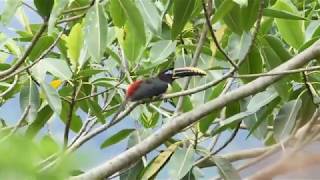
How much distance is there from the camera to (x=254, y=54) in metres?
1.10

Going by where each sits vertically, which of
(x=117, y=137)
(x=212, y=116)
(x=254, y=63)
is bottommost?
(x=117, y=137)

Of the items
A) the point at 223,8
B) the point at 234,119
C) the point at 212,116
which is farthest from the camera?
the point at 212,116

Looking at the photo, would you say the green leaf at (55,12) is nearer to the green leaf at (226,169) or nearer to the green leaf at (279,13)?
the green leaf at (279,13)

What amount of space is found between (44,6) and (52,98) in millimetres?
219

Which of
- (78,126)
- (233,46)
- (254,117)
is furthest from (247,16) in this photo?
(78,126)

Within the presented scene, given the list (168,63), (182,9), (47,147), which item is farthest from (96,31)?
(47,147)

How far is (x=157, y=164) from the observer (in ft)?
3.71

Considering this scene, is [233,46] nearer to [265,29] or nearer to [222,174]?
[265,29]

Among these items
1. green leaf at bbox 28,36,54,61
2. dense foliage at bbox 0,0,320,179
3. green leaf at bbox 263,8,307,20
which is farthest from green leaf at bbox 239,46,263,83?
green leaf at bbox 28,36,54,61

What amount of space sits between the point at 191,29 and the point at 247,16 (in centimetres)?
42

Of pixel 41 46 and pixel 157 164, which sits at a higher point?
pixel 41 46

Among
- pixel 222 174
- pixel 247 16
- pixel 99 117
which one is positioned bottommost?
pixel 222 174

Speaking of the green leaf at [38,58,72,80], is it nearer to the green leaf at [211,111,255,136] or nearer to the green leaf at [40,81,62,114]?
the green leaf at [40,81,62,114]

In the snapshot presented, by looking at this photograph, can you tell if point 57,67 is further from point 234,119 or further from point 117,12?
point 234,119
